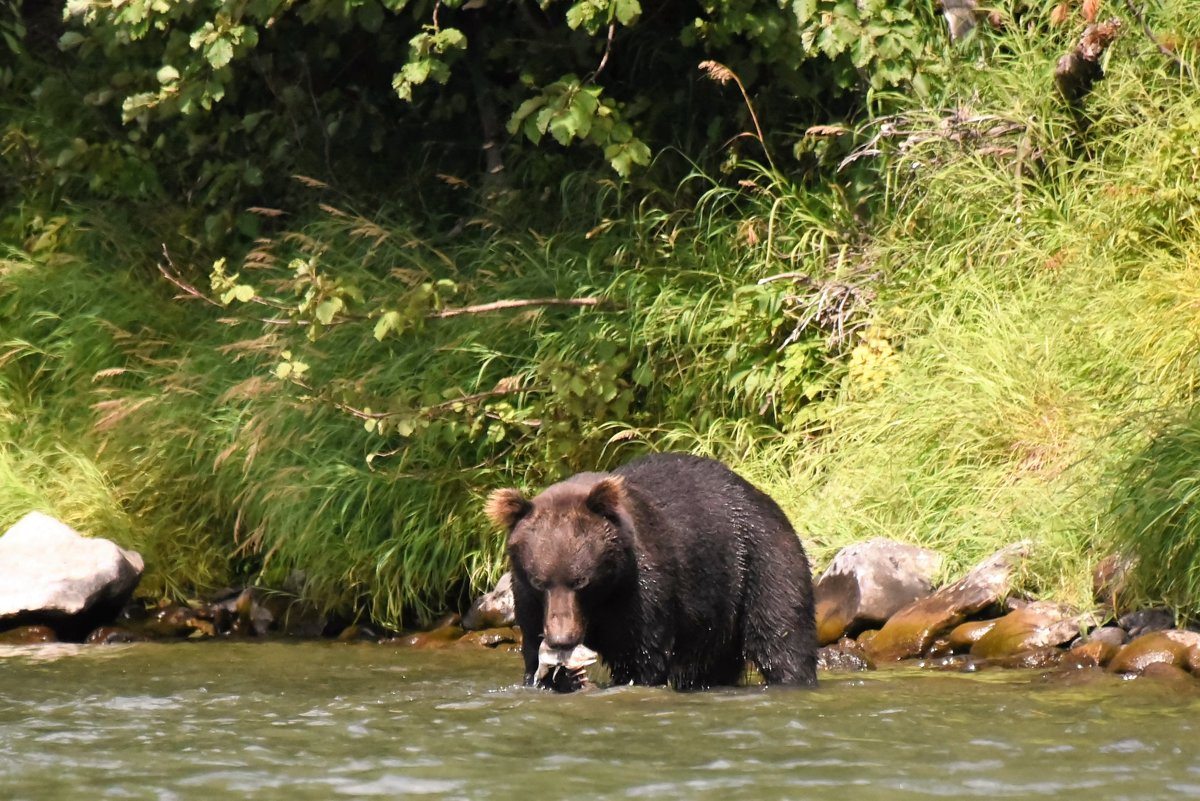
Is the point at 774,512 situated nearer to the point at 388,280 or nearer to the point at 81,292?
the point at 388,280

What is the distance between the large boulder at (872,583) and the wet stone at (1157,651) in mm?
1264

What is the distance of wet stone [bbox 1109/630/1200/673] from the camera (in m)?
6.97

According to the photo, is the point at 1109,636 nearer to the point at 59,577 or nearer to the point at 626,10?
the point at 626,10

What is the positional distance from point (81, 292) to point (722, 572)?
6.16 meters

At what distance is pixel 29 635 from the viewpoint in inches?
365

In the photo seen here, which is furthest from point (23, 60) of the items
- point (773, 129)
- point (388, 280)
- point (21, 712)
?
point (21, 712)

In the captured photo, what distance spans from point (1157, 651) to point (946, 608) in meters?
1.18

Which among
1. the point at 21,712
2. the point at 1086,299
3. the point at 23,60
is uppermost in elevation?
the point at 23,60

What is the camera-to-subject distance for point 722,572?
711cm

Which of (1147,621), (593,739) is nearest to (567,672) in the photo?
(593,739)

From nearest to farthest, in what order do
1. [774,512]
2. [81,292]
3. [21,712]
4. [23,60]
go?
[21,712], [774,512], [81,292], [23,60]

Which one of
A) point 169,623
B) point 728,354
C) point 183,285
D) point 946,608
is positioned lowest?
point 169,623

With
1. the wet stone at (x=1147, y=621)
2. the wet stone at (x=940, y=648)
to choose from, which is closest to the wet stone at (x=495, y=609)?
the wet stone at (x=940, y=648)

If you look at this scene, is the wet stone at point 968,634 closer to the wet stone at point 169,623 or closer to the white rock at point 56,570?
the wet stone at point 169,623
